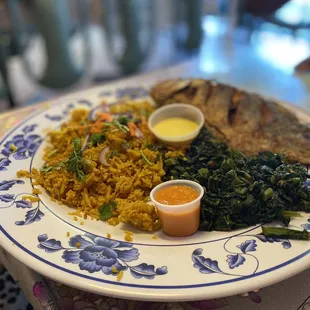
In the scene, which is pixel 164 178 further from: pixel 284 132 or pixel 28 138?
pixel 28 138

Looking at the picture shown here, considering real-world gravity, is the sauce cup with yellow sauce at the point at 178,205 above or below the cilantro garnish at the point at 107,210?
above

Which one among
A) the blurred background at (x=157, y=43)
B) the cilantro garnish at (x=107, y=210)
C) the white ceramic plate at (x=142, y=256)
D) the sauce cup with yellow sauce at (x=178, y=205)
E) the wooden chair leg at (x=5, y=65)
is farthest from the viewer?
the wooden chair leg at (x=5, y=65)

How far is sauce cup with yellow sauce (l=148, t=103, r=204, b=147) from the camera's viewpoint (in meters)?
2.10

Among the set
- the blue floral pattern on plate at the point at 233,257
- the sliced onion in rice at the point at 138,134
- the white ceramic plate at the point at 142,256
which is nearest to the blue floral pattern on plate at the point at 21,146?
the white ceramic plate at the point at 142,256

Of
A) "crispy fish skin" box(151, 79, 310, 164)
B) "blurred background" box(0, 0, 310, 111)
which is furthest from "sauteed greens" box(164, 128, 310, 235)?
"blurred background" box(0, 0, 310, 111)

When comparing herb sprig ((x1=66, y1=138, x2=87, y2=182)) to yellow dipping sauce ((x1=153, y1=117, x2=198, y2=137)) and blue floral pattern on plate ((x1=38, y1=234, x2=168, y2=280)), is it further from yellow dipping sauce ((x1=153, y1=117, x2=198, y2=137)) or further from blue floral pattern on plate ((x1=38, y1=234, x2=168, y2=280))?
yellow dipping sauce ((x1=153, y1=117, x2=198, y2=137))

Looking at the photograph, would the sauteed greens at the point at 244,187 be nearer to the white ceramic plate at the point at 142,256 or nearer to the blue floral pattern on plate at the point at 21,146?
the white ceramic plate at the point at 142,256

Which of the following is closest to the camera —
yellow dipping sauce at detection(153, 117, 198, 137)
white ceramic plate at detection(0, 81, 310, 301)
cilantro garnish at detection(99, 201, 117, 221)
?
white ceramic plate at detection(0, 81, 310, 301)

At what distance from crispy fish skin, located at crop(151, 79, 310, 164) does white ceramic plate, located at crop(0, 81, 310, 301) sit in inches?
21.0

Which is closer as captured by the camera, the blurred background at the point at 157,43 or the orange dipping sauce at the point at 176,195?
the orange dipping sauce at the point at 176,195

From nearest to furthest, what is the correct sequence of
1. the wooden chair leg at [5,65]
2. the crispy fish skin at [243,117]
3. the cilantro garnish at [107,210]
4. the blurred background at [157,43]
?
1. the cilantro garnish at [107,210]
2. the crispy fish skin at [243,117]
3. the blurred background at [157,43]
4. the wooden chair leg at [5,65]

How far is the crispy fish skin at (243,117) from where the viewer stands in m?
2.02

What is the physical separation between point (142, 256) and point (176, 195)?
304 mm

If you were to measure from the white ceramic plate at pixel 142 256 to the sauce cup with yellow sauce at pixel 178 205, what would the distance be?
4 centimetres
